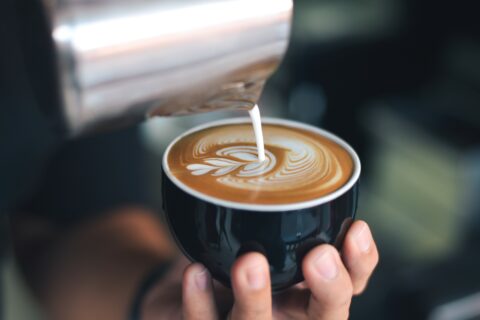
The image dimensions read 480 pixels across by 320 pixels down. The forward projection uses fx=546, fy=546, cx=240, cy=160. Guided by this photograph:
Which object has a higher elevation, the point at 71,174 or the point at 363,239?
the point at 363,239

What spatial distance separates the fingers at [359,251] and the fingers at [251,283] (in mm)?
84

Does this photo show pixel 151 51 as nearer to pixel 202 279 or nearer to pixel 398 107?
pixel 202 279

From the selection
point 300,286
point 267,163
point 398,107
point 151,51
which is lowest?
point 398,107

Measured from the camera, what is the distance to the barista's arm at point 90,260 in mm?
1019

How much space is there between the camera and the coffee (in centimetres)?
48

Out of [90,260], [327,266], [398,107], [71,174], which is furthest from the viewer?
[398,107]

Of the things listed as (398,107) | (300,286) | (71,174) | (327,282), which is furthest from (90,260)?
(398,107)

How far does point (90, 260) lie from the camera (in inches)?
42.2

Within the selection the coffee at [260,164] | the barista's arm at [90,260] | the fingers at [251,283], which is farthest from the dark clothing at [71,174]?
the fingers at [251,283]

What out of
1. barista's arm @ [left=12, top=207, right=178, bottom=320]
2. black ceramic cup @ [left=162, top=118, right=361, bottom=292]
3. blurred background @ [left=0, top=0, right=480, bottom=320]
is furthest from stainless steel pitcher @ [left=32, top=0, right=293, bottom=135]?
blurred background @ [left=0, top=0, right=480, bottom=320]

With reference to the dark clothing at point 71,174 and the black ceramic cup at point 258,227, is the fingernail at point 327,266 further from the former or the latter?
the dark clothing at point 71,174

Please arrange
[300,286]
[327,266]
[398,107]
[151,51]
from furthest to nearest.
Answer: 1. [398,107]
2. [300,286]
3. [327,266]
4. [151,51]

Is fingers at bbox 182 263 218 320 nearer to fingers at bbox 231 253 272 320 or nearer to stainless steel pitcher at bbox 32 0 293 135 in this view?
fingers at bbox 231 253 272 320

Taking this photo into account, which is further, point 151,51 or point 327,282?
point 327,282
